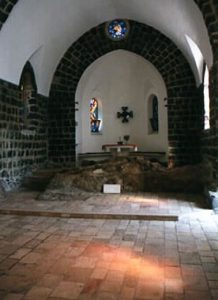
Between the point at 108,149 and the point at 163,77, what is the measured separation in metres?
2.76

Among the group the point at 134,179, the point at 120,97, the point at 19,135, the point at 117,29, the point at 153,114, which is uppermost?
the point at 117,29

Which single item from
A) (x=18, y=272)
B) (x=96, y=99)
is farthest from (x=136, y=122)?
(x=18, y=272)

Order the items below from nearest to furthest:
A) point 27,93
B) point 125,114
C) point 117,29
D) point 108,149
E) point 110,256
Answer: point 110,256
point 27,93
point 117,29
point 108,149
point 125,114

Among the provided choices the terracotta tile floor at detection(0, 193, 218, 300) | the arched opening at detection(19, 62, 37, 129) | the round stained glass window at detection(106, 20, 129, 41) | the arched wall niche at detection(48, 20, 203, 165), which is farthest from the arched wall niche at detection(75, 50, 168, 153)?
the terracotta tile floor at detection(0, 193, 218, 300)

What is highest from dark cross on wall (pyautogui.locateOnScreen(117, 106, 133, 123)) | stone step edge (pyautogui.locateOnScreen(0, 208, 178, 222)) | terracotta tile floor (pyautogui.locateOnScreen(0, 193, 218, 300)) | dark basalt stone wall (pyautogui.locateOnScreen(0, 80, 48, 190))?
dark cross on wall (pyautogui.locateOnScreen(117, 106, 133, 123))

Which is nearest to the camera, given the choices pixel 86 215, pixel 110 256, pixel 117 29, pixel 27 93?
pixel 110 256

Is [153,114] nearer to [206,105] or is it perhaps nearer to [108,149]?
[108,149]

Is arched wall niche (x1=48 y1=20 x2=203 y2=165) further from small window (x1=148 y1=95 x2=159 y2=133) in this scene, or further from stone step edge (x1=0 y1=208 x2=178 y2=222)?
stone step edge (x1=0 y1=208 x2=178 y2=222)

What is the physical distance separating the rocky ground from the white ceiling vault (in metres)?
2.22

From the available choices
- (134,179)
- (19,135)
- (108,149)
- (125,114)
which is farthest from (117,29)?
(134,179)

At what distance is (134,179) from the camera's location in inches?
262

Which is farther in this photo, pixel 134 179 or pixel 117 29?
pixel 117 29

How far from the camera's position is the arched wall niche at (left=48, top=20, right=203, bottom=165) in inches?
346

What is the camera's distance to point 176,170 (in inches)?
259
